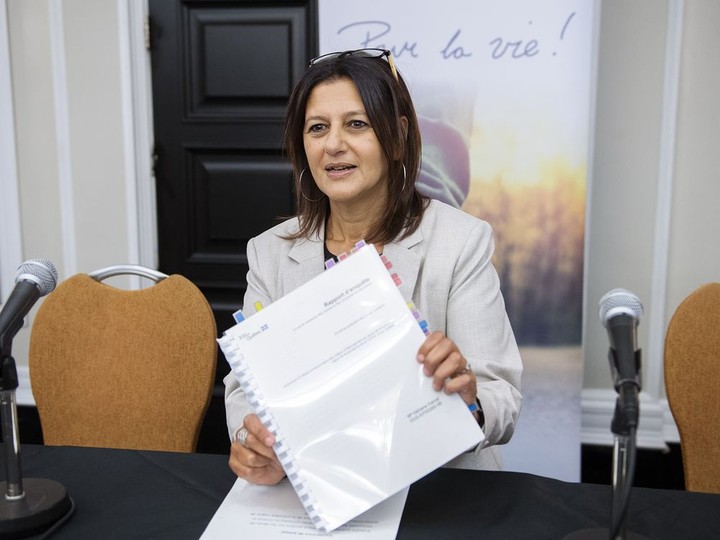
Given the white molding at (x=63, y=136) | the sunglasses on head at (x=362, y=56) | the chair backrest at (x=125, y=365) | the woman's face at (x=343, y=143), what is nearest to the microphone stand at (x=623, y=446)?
the woman's face at (x=343, y=143)

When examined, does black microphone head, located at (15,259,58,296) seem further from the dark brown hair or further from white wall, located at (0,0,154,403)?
white wall, located at (0,0,154,403)

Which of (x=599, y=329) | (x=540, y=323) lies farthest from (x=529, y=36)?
(x=599, y=329)

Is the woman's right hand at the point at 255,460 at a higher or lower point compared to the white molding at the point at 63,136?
lower

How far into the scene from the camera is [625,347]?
33.4 inches

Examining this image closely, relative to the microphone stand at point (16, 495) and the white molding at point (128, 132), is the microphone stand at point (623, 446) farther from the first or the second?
the white molding at point (128, 132)

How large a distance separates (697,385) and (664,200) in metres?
1.43

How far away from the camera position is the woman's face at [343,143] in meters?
1.48

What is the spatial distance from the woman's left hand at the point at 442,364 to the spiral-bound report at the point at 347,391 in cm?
1

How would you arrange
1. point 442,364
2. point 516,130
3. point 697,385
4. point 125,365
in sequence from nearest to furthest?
point 442,364
point 697,385
point 125,365
point 516,130

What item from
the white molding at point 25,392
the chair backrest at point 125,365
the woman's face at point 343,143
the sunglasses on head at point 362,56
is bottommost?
the white molding at point 25,392

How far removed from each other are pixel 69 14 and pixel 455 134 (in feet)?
6.18

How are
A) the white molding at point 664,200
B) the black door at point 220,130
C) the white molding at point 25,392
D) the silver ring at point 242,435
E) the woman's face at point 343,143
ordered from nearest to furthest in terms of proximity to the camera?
the silver ring at point 242,435, the woman's face at point 343,143, the white molding at point 664,200, the black door at point 220,130, the white molding at point 25,392

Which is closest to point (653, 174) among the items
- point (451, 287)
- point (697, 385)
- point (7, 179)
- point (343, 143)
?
point (697, 385)

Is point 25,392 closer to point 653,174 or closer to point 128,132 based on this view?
point 128,132
